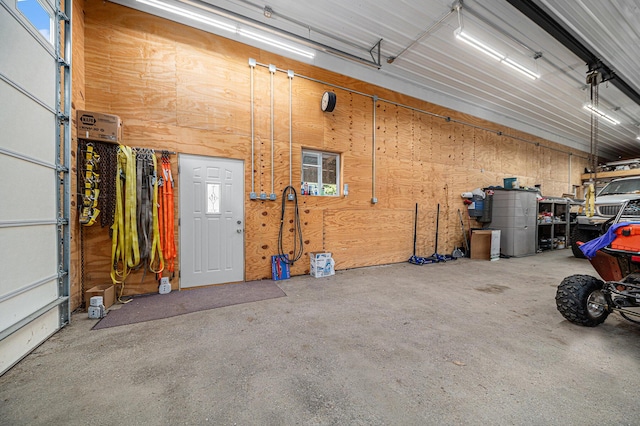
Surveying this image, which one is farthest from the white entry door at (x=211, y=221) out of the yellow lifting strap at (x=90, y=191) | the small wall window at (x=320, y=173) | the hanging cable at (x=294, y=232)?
the small wall window at (x=320, y=173)

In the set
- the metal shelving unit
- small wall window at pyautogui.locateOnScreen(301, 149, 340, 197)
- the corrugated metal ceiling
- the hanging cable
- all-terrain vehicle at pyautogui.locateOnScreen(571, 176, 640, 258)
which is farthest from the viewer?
the metal shelving unit

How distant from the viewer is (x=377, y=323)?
8.20 ft

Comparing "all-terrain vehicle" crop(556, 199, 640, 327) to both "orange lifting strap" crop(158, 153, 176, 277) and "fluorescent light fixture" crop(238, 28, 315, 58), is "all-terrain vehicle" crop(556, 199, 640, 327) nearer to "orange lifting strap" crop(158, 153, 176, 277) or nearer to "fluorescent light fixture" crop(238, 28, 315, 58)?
"fluorescent light fixture" crop(238, 28, 315, 58)

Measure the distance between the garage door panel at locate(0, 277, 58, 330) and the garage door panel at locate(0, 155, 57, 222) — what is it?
2.14 ft

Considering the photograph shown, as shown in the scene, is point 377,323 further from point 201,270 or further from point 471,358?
point 201,270

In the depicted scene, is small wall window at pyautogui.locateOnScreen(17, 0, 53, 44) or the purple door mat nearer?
small wall window at pyautogui.locateOnScreen(17, 0, 53, 44)

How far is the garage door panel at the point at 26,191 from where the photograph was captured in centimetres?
185

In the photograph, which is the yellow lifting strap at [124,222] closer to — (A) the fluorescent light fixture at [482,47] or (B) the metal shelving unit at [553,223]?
(A) the fluorescent light fixture at [482,47]

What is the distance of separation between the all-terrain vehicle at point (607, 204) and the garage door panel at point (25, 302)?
836 cm

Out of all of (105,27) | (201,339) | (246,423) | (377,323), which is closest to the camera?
(246,423)

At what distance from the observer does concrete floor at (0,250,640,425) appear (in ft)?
4.49

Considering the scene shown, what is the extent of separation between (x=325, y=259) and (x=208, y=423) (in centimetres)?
318

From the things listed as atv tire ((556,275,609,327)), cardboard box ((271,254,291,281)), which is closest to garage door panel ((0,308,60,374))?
cardboard box ((271,254,291,281))

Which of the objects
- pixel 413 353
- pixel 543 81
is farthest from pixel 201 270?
pixel 543 81
